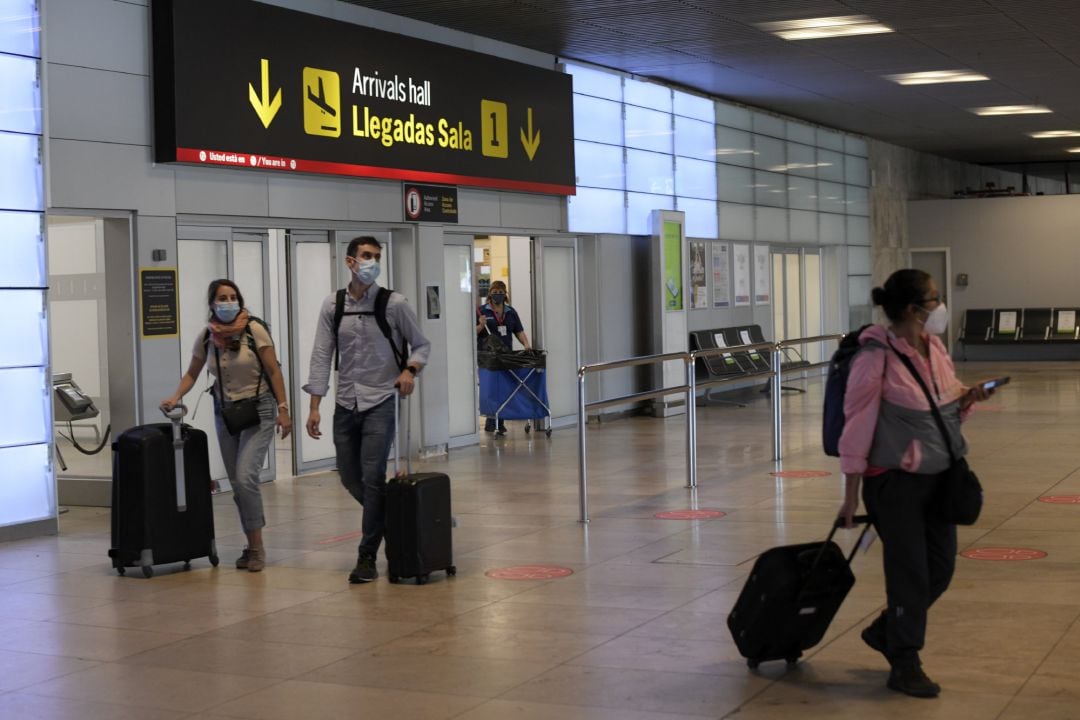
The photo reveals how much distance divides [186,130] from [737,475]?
17.2 feet

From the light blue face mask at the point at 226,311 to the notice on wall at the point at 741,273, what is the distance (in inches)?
563

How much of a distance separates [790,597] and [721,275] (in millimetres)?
16087

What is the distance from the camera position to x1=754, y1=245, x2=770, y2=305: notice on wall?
2236 centimetres

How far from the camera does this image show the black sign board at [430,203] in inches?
532

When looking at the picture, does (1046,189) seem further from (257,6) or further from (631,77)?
(257,6)

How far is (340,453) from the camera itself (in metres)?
7.37

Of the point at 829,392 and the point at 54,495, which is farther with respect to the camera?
the point at 54,495

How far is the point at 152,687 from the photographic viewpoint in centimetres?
535

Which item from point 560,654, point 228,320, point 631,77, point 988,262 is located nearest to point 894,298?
point 560,654

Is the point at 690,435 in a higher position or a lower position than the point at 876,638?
higher

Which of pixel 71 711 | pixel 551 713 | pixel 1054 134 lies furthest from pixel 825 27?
pixel 1054 134

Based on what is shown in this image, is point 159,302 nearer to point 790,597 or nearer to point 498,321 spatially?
point 498,321

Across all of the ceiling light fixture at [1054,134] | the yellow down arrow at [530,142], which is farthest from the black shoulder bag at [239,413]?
the ceiling light fixture at [1054,134]

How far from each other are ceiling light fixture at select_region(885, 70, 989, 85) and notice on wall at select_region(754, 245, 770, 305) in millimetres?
3664
